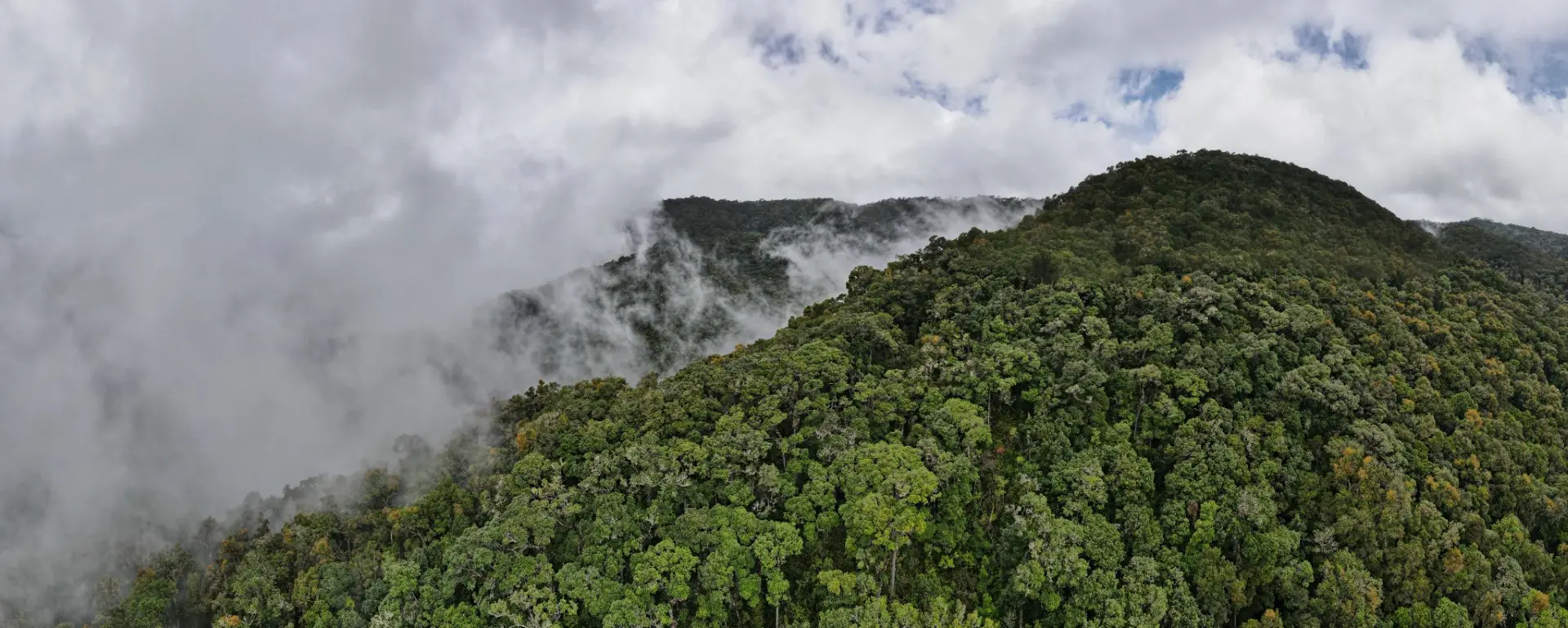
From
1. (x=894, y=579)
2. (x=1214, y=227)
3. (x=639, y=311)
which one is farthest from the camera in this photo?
(x=639, y=311)

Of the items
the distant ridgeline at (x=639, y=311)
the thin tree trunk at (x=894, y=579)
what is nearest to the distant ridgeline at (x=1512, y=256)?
the thin tree trunk at (x=894, y=579)

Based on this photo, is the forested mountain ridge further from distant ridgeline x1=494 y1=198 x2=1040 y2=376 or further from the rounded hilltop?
distant ridgeline x1=494 y1=198 x2=1040 y2=376

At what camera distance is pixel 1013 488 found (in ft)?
180

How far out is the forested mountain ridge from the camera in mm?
48562

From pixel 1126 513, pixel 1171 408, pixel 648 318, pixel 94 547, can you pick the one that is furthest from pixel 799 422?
pixel 648 318

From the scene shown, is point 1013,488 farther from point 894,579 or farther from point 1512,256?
point 1512,256

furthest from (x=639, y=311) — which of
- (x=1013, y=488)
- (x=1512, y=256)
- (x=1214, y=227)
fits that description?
(x=1512, y=256)

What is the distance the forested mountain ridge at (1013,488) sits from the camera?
48.6 meters

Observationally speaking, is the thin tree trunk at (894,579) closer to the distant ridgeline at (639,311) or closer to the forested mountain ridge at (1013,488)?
the forested mountain ridge at (1013,488)

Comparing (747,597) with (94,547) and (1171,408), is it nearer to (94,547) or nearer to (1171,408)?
(1171,408)

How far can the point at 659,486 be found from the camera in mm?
54500

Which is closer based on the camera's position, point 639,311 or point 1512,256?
point 1512,256

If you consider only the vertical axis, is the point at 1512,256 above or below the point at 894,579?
above

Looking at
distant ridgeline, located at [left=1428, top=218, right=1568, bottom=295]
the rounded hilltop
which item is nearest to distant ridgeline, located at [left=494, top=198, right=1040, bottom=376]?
the rounded hilltop
